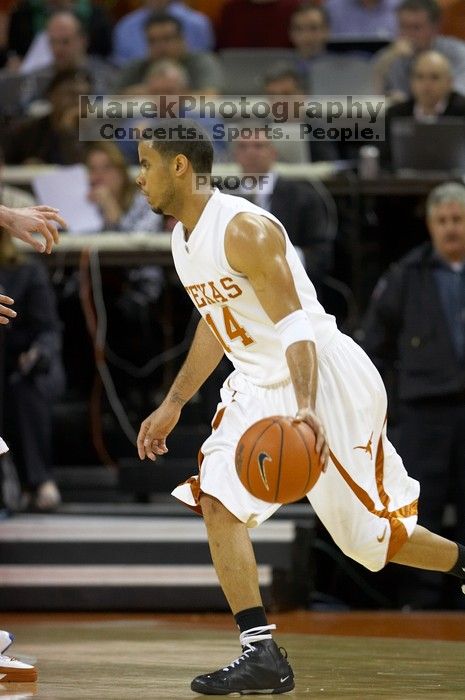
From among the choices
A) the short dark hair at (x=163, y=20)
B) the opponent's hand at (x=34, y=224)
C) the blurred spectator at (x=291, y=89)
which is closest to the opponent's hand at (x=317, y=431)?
the opponent's hand at (x=34, y=224)

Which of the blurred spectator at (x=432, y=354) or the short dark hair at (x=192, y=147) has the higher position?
the short dark hair at (x=192, y=147)

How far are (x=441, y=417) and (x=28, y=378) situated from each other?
2.33m

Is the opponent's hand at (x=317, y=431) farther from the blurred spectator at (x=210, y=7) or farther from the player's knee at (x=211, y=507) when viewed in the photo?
the blurred spectator at (x=210, y=7)

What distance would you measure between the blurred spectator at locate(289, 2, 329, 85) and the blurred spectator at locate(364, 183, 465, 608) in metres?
3.19

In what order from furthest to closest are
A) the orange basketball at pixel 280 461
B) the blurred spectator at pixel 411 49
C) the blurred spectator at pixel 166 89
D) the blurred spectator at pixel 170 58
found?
1. the blurred spectator at pixel 170 58
2. the blurred spectator at pixel 411 49
3. the blurred spectator at pixel 166 89
4. the orange basketball at pixel 280 461

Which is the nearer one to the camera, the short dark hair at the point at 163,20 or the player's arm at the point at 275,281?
the player's arm at the point at 275,281

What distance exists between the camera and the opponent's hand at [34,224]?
169 inches

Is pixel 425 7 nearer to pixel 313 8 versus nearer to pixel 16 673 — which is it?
pixel 313 8

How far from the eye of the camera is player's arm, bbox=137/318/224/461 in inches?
175

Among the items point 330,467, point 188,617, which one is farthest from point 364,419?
point 188,617

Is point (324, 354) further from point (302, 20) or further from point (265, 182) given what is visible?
point (302, 20)

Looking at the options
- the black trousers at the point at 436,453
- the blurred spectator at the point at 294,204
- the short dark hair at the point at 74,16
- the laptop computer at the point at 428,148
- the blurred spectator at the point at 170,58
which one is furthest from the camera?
the short dark hair at the point at 74,16

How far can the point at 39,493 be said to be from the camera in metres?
7.52

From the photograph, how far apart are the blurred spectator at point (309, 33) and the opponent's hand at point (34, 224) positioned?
6107mm
